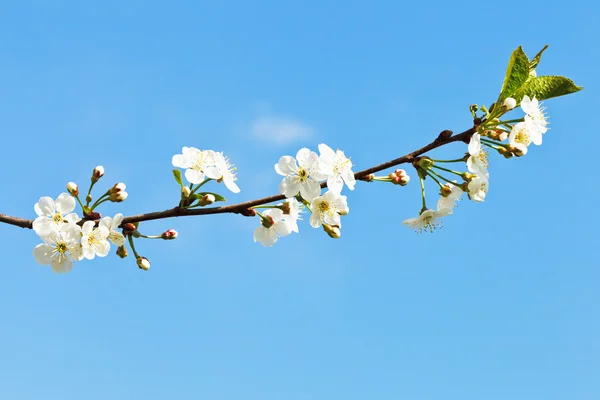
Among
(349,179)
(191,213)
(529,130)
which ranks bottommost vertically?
(191,213)

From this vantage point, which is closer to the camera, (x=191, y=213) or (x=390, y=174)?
(x=191, y=213)

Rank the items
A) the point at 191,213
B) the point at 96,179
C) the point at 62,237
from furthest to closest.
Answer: the point at 96,179
the point at 62,237
the point at 191,213

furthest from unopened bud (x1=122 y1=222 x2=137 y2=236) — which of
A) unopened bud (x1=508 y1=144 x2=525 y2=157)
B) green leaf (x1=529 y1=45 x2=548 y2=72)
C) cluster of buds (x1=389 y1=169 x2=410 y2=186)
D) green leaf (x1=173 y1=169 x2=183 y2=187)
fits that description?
green leaf (x1=529 y1=45 x2=548 y2=72)

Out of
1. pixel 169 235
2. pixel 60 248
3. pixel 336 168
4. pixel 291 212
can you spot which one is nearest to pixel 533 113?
pixel 336 168

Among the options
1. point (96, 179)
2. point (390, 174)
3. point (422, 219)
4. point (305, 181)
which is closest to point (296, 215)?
point (305, 181)

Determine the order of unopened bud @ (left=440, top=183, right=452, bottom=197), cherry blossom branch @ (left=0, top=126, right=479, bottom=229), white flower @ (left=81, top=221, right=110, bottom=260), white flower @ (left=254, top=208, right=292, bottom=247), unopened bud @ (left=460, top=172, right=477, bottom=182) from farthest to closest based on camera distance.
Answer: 1. unopened bud @ (left=440, top=183, right=452, bottom=197)
2. unopened bud @ (left=460, top=172, right=477, bottom=182)
3. white flower @ (left=254, top=208, right=292, bottom=247)
4. white flower @ (left=81, top=221, right=110, bottom=260)
5. cherry blossom branch @ (left=0, top=126, right=479, bottom=229)

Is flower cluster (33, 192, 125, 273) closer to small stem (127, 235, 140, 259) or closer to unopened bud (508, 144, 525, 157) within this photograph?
small stem (127, 235, 140, 259)

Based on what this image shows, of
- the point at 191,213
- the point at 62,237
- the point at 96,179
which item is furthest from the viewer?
the point at 96,179

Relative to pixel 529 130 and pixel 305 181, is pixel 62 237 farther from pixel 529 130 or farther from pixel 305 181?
pixel 529 130
